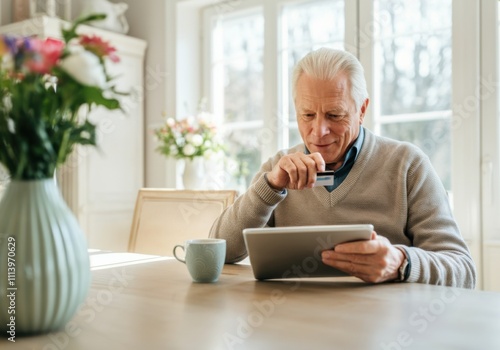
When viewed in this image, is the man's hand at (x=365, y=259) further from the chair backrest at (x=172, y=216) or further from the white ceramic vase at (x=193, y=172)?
the white ceramic vase at (x=193, y=172)

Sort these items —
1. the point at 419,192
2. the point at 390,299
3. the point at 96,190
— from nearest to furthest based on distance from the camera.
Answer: the point at 390,299 → the point at 419,192 → the point at 96,190

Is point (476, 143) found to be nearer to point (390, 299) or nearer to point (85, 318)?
point (390, 299)

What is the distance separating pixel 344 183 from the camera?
5.32 feet

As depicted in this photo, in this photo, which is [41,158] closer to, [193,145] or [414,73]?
[193,145]

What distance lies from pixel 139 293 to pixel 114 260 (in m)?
0.49

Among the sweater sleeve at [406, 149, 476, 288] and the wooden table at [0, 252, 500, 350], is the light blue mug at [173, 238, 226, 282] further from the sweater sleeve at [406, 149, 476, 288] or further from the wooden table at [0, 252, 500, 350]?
the sweater sleeve at [406, 149, 476, 288]

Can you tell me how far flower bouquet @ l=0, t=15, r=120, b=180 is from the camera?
0.66 metres

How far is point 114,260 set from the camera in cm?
153

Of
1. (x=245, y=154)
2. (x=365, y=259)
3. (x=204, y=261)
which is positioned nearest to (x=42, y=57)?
(x=204, y=261)

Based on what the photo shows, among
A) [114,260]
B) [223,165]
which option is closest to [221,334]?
[114,260]

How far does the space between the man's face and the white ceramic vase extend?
4.56ft

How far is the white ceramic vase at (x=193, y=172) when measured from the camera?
299 centimetres

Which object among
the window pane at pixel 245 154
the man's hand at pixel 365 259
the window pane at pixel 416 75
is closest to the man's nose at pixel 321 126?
the man's hand at pixel 365 259

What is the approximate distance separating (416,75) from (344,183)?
1383 millimetres
